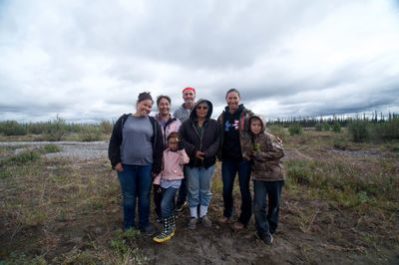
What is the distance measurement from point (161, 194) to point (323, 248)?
7.86 feet

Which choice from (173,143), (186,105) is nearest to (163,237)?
(173,143)

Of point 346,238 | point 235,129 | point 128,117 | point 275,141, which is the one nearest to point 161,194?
point 128,117

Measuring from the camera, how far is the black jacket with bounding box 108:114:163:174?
309 cm

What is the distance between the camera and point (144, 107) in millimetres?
3119

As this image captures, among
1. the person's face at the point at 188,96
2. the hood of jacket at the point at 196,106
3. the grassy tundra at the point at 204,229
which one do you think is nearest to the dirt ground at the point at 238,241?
the grassy tundra at the point at 204,229

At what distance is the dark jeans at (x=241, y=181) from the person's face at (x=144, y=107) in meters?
1.35

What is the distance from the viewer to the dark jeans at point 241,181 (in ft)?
10.9

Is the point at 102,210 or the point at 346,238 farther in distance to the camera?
the point at 102,210

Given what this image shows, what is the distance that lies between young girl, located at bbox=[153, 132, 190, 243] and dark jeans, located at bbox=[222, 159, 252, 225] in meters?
0.64

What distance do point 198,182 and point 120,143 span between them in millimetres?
1266

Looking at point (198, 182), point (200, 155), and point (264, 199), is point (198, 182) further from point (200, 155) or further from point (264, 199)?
point (264, 199)

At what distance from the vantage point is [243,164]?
3320 mm

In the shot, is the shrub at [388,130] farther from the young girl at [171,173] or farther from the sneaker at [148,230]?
the sneaker at [148,230]

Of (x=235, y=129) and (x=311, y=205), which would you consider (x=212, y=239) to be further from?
(x=311, y=205)
